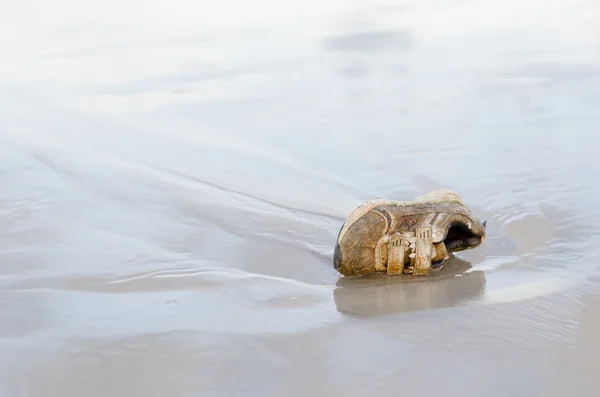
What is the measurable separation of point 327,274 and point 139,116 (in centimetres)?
344

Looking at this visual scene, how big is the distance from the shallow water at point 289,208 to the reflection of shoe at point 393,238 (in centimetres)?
10

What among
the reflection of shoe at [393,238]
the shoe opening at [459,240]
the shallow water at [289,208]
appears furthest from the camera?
the shoe opening at [459,240]

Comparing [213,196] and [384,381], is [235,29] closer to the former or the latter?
[213,196]

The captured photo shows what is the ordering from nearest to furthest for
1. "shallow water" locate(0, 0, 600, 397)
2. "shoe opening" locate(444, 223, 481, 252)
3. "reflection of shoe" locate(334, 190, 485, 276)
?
1. "shallow water" locate(0, 0, 600, 397)
2. "reflection of shoe" locate(334, 190, 485, 276)
3. "shoe opening" locate(444, 223, 481, 252)

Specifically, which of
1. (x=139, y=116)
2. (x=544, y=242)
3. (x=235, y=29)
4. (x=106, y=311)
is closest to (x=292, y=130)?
(x=139, y=116)

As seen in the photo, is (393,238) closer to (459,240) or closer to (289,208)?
(459,240)

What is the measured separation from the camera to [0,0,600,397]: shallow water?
3104 mm

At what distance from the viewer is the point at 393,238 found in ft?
12.8

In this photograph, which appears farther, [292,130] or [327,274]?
[292,130]

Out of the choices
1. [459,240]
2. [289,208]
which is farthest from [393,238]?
[289,208]

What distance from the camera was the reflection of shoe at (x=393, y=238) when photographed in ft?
12.7

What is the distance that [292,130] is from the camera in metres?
6.45

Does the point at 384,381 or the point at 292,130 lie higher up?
the point at 292,130

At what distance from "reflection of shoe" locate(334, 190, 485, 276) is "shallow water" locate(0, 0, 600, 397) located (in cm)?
10
